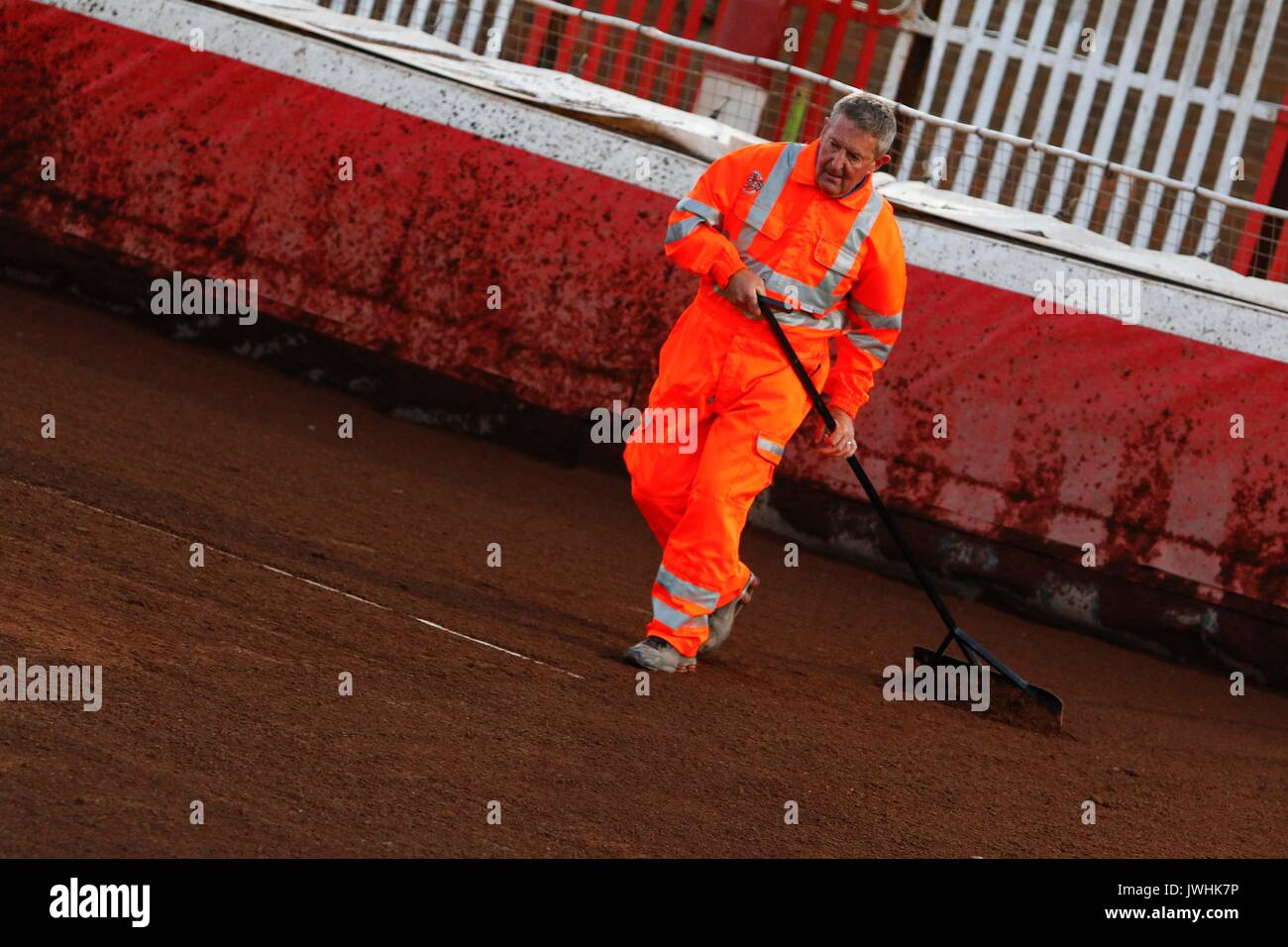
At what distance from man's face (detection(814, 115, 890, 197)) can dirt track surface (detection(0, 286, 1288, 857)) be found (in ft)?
5.90

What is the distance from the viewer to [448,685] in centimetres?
483

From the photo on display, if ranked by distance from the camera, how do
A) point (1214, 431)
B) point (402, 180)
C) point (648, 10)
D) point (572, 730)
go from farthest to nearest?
point (648, 10), point (402, 180), point (1214, 431), point (572, 730)

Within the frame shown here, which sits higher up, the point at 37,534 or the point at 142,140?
the point at 142,140

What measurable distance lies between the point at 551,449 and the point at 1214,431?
11.2 ft

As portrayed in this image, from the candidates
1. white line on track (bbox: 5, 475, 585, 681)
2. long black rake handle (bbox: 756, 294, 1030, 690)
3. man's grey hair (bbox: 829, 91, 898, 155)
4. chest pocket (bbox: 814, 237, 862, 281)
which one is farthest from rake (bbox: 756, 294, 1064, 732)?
white line on track (bbox: 5, 475, 585, 681)

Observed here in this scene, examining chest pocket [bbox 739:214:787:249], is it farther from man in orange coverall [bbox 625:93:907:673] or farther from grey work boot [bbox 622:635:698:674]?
grey work boot [bbox 622:635:698:674]

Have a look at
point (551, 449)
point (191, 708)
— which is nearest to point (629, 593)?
point (551, 449)

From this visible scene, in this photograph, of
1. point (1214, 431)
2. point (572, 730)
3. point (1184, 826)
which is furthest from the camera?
point (1214, 431)

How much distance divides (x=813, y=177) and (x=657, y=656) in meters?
1.75

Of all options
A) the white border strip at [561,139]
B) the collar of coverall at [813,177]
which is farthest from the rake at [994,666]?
the white border strip at [561,139]

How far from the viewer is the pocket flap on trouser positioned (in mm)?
5641

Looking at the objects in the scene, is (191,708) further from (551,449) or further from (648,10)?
(648,10)

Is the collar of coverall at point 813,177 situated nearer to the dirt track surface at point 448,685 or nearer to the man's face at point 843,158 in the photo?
the man's face at point 843,158

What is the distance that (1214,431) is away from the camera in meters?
7.79
